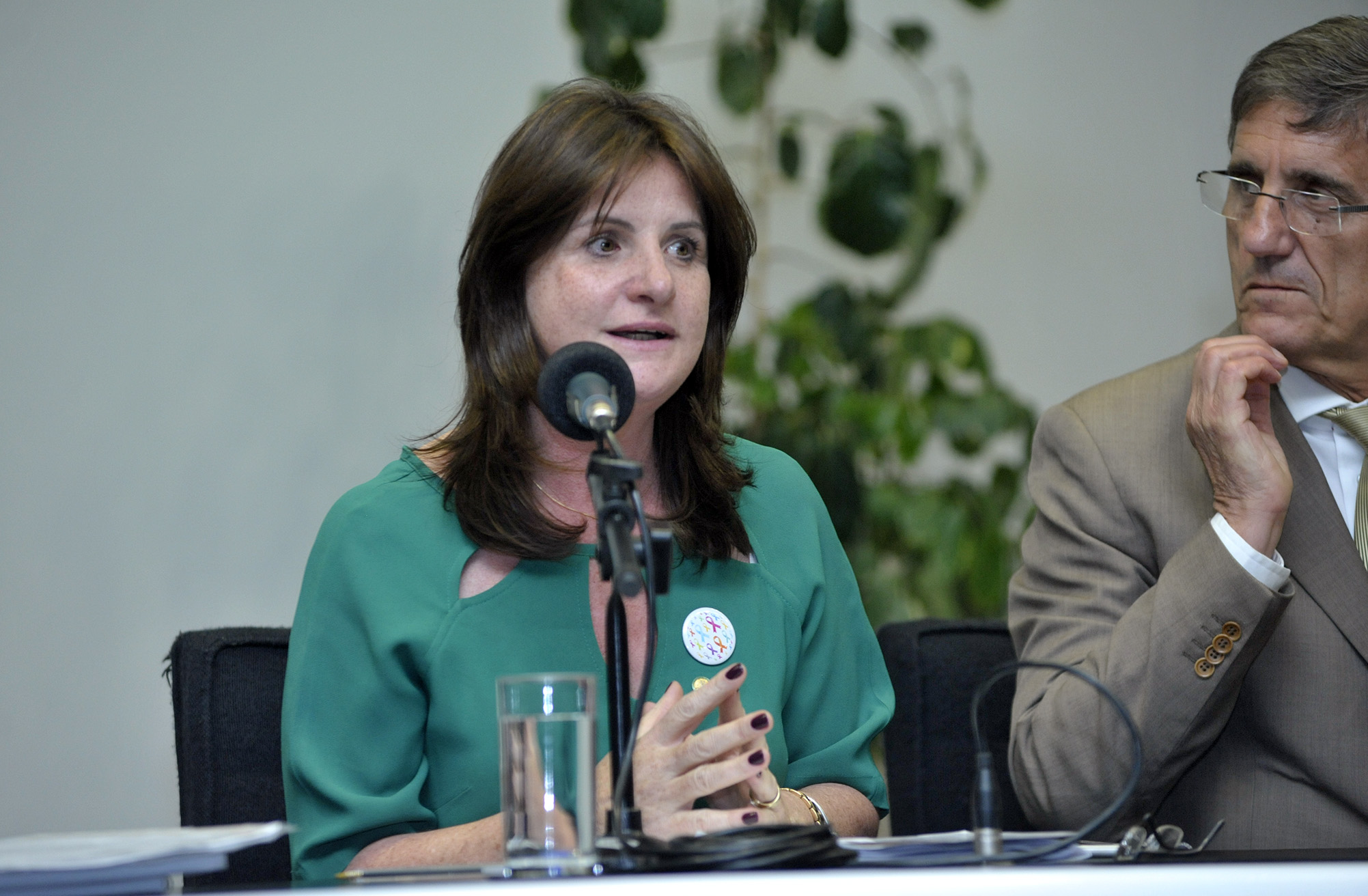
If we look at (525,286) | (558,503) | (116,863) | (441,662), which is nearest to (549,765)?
(116,863)

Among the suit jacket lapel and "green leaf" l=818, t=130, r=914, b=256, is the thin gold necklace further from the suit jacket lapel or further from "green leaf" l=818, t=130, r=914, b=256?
"green leaf" l=818, t=130, r=914, b=256

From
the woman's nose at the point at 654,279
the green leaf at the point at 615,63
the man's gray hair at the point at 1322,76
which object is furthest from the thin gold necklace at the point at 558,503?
the green leaf at the point at 615,63

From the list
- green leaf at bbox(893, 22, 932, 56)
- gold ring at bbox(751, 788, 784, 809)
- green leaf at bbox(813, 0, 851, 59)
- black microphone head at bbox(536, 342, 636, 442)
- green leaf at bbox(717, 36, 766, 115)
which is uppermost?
green leaf at bbox(893, 22, 932, 56)

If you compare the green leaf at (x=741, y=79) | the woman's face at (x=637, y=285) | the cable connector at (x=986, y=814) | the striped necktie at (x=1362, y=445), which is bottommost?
the cable connector at (x=986, y=814)

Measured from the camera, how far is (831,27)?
2.76m

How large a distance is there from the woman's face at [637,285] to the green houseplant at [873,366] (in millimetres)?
1060

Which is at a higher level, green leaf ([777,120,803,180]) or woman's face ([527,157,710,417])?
green leaf ([777,120,803,180])

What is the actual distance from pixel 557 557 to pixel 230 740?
1.43 feet

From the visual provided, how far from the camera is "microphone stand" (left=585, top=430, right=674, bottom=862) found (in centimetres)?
96

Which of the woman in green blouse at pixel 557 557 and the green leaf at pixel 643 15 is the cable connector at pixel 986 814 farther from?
the green leaf at pixel 643 15

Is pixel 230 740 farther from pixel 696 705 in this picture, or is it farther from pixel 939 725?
pixel 939 725

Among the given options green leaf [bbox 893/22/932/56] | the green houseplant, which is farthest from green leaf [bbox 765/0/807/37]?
green leaf [bbox 893/22/932/56]

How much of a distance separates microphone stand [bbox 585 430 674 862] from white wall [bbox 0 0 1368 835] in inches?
64.0

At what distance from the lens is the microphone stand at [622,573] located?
37.9 inches
